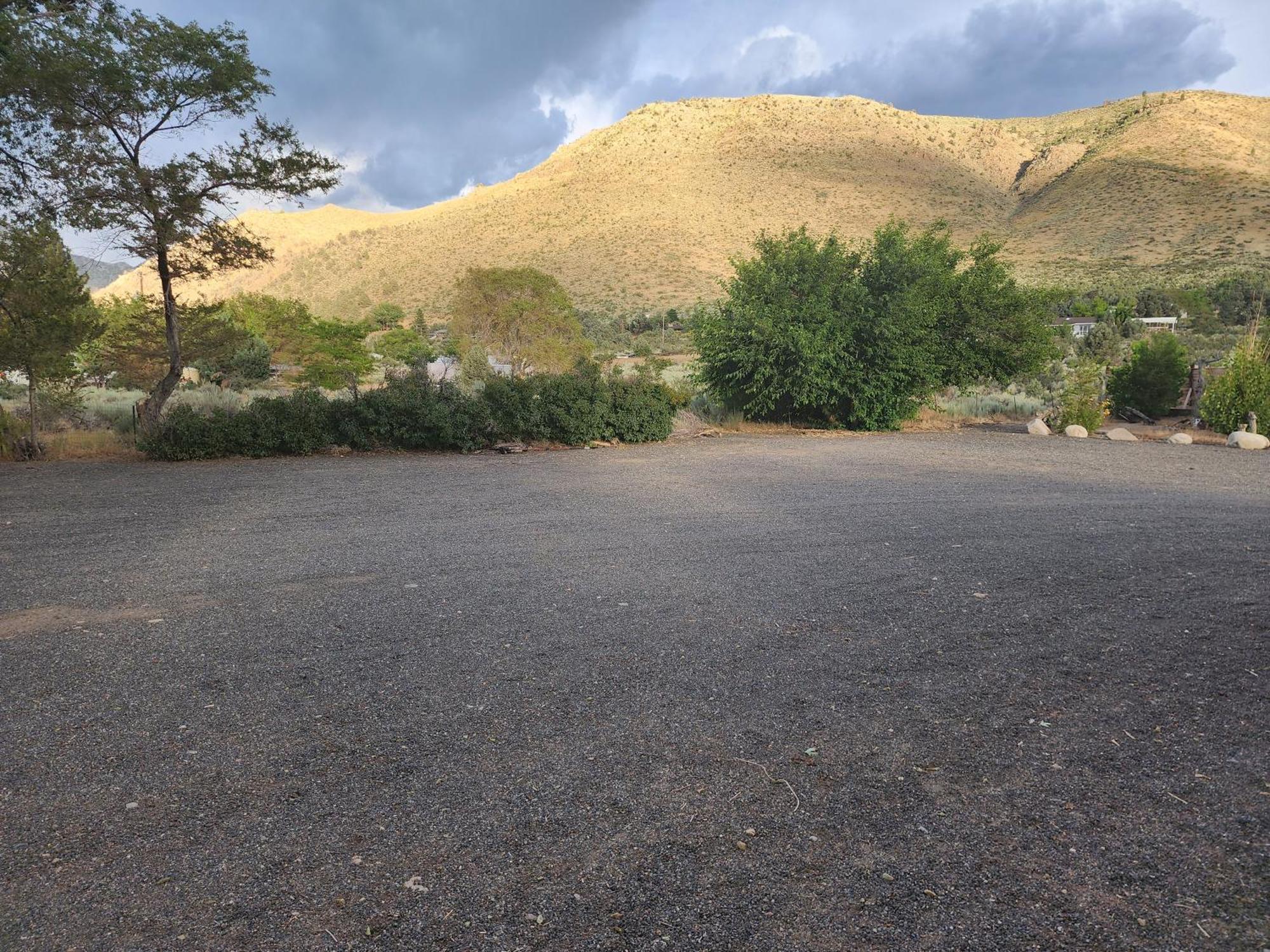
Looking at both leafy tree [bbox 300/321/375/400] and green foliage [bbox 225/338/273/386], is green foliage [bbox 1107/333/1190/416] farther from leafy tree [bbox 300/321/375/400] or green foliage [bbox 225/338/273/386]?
green foliage [bbox 225/338/273/386]

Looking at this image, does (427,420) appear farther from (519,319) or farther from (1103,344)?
(519,319)

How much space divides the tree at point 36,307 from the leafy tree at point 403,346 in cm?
2571

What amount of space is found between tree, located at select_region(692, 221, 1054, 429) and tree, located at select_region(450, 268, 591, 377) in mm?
20141

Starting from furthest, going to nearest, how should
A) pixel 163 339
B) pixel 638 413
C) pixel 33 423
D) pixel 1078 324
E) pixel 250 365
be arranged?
pixel 1078 324, pixel 250 365, pixel 163 339, pixel 638 413, pixel 33 423

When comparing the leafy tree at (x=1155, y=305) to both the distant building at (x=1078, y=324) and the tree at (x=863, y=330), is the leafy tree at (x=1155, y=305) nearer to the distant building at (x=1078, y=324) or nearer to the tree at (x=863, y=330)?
the distant building at (x=1078, y=324)

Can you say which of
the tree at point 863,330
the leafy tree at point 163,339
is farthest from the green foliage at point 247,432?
the tree at point 863,330

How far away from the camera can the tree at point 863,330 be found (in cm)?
1587

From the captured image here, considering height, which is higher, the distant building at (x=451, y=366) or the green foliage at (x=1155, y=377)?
the distant building at (x=451, y=366)

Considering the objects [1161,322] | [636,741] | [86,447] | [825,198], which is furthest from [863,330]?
[825,198]

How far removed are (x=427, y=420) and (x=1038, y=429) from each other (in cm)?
1256

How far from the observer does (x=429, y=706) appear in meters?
3.44

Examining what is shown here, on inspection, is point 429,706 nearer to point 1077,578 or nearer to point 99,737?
point 99,737

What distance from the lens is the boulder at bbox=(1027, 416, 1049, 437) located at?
15808 millimetres

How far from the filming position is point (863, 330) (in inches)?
632
